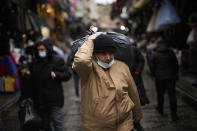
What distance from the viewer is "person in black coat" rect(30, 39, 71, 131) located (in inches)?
190

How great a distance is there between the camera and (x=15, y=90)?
1041cm

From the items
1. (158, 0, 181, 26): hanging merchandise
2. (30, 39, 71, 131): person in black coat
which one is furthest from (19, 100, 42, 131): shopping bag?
(158, 0, 181, 26): hanging merchandise

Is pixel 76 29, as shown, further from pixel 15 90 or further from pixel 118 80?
pixel 118 80

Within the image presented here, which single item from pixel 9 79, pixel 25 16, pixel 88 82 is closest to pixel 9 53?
pixel 9 79

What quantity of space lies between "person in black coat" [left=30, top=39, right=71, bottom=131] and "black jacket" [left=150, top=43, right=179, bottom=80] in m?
2.81

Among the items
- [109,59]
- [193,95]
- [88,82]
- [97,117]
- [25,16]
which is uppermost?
[25,16]

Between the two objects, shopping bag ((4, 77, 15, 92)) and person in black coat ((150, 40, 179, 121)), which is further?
shopping bag ((4, 77, 15, 92))

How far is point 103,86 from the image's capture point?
3180mm

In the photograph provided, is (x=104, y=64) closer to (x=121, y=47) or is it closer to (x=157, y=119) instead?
(x=121, y=47)

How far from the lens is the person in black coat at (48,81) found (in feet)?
15.8

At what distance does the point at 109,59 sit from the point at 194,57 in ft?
26.2

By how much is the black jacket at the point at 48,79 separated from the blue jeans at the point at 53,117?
0.38 feet

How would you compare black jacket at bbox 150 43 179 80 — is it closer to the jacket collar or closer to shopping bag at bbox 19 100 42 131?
shopping bag at bbox 19 100 42 131

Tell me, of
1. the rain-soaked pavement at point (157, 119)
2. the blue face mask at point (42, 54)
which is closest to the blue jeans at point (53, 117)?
the blue face mask at point (42, 54)
